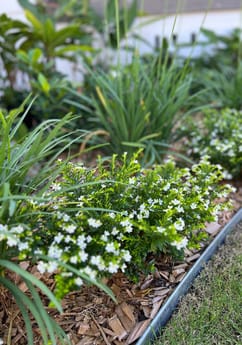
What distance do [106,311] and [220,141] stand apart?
1374 mm

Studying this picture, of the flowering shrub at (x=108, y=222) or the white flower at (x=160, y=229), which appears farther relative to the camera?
the white flower at (x=160, y=229)

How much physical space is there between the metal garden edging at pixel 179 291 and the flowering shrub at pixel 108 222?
14 cm

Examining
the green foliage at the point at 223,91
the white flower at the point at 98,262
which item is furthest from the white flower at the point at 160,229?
the green foliage at the point at 223,91

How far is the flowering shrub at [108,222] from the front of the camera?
1204 mm

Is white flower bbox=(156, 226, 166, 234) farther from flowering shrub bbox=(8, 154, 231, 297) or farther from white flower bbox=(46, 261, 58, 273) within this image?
white flower bbox=(46, 261, 58, 273)

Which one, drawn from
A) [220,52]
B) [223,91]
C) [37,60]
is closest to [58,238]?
[37,60]

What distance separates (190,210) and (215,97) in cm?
203

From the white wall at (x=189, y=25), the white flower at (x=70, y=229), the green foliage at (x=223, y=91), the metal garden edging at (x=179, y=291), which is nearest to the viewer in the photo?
the white flower at (x=70, y=229)

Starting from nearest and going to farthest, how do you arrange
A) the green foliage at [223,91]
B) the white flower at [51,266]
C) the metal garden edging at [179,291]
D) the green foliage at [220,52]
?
the white flower at [51,266] → the metal garden edging at [179,291] → the green foliage at [223,91] → the green foliage at [220,52]

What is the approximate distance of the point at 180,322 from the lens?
1.42 meters

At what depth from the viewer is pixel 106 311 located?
1462 mm

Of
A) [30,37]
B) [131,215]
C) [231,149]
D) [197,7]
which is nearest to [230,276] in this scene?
[131,215]

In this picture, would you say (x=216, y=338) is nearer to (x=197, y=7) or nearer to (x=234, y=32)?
(x=234, y=32)

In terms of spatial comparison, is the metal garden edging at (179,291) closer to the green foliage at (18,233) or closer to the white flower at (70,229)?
the green foliage at (18,233)
